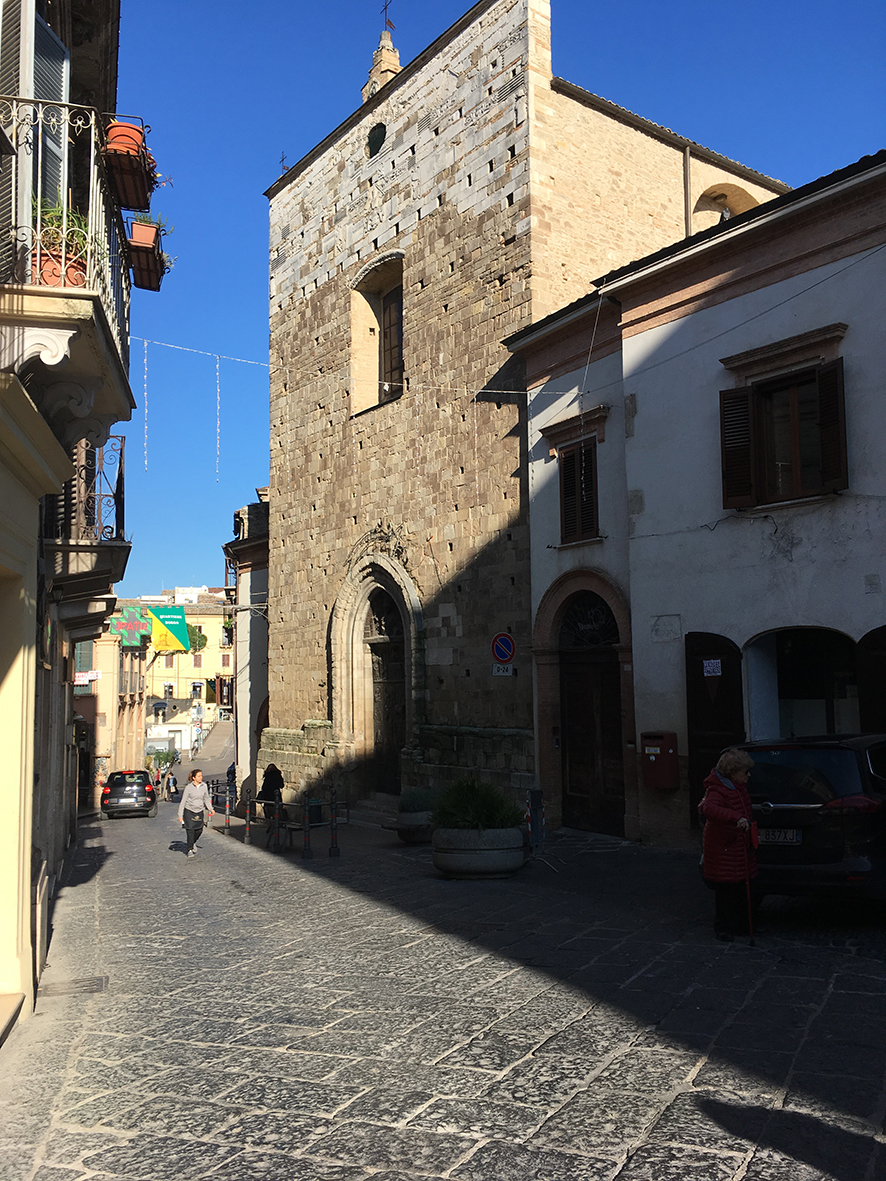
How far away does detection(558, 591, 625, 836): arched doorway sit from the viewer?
44.0 feet

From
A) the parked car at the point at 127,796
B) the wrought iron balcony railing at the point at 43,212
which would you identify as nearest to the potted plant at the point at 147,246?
the wrought iron balcony railing at the point at 43,212

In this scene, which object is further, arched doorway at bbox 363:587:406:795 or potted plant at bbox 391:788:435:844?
arched doorway at bbox 363:587:406:795

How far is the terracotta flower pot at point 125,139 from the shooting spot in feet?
29.8

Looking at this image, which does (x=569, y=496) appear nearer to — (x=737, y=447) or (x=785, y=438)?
(x=737, y=447)

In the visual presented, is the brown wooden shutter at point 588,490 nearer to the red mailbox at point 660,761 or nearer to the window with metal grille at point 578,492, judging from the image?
the window with metal grille at point 578,492

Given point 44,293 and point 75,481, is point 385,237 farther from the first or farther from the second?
point 44,293

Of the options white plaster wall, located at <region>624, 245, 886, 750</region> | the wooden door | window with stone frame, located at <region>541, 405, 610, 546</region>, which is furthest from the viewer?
window with stone frame, located at <region>541, 405, 610, 546</region>

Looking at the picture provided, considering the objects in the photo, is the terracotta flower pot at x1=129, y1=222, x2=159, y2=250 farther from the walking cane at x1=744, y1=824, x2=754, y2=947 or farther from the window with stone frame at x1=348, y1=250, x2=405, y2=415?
the window with stone frame at x1=348, y1=250, x2=405, y2=415

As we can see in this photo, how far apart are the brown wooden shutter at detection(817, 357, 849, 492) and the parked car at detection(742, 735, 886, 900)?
3.61 metres

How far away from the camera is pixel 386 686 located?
65.8ft

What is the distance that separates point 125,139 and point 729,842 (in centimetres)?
826

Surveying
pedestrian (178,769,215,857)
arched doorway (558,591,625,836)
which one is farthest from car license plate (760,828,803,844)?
pedestrian (178,769,215,857)

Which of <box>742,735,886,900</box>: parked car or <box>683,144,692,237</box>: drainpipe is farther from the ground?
<box>683,144,692,237</box>: drainpipe

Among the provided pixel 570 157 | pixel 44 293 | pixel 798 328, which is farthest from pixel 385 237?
pixel 44 293
